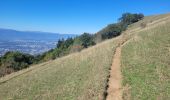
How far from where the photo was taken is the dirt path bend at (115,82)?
25.2 metres

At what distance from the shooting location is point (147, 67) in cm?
3250

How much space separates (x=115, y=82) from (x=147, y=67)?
5168 millimetres

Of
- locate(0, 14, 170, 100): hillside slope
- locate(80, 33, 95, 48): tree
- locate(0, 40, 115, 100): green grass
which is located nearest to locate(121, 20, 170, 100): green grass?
locate(0, 14, 170, 100): hillside slope

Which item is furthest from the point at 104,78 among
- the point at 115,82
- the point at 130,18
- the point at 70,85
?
the point at 130,18

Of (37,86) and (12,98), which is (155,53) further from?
(12,98)

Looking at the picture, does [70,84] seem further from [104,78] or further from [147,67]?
[147,67]

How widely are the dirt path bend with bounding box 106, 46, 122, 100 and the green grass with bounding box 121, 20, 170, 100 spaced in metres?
0.56

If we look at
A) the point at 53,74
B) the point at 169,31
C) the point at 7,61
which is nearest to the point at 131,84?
the point at 53,74

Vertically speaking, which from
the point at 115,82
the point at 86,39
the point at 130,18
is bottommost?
the point at 115,82

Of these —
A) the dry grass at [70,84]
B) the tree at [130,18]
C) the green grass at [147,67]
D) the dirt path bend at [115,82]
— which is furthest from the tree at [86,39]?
the dirt path bend at [115,82]

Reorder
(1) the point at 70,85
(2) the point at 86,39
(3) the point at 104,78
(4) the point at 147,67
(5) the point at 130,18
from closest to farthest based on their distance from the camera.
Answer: (3) the point at 104,78, (1) the point at 70,85, (4) the point at 147,67, (2) the point at 86,39, (5) the point at 130,18

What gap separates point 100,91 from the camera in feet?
85.5

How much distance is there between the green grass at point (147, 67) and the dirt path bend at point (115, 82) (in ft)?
1.84

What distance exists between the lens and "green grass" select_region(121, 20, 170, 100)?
24.6m
